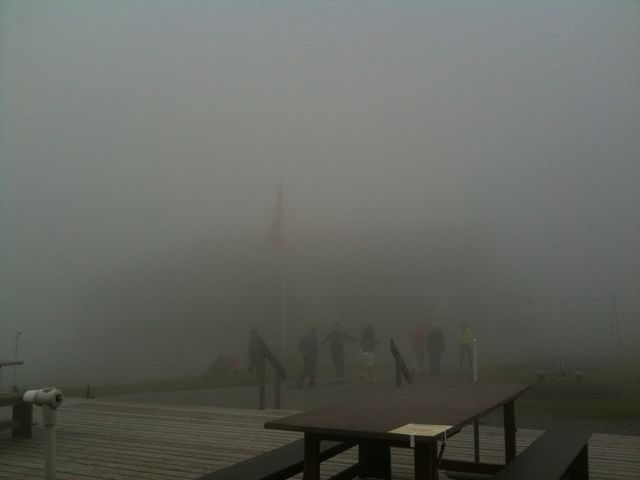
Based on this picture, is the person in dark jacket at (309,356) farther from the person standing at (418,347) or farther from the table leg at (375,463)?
the table leg at (375,463)

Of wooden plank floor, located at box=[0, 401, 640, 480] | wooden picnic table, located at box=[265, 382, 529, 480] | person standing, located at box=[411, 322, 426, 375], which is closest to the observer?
wooden picnic table, located at box=[265, 382, 529, 480]

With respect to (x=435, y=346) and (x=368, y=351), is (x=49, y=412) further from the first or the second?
(x=435, y=346)

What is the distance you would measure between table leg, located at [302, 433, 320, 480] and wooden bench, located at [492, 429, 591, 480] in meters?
0.99

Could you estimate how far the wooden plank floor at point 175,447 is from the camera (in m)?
4.96

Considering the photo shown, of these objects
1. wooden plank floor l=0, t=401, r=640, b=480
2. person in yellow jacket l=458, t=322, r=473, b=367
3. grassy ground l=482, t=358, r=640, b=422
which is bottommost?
grassy ground l=482, t=358, r=640, b=422

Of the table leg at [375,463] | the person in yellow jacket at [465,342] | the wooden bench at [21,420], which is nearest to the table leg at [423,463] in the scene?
the table leg at [375,463]

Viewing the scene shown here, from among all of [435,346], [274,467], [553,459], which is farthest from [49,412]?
[435,346]

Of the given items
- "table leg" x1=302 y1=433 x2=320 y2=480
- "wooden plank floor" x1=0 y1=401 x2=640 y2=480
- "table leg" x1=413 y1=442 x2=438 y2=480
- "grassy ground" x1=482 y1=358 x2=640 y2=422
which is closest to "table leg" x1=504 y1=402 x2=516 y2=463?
"wooden plank floor" x1=0 y1=401 x2=640 y2=480

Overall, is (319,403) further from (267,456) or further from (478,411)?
(478,411)

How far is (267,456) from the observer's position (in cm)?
379

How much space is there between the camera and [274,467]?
3.47 metres

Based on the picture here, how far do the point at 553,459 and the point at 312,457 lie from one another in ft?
5.18

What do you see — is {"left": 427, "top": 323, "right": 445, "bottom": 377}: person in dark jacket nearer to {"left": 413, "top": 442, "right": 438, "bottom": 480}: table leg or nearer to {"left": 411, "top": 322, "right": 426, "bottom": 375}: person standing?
{"left": 411, "top": 322, "right": 426, "bottom": 375}: person standing

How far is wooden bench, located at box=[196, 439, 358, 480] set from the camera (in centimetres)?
329
